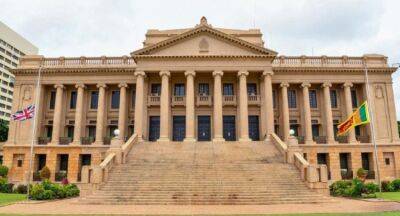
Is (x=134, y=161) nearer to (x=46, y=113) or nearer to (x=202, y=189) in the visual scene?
(x=202, y=189)

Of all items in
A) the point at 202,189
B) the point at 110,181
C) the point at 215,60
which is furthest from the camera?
the point at 215,60

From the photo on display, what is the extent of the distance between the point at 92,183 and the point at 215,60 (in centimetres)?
1928

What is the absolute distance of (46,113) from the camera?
39.5m

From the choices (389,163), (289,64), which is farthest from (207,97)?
(389,163)

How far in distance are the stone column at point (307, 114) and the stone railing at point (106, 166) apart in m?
19.0

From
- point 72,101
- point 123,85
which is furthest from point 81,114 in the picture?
point 123,85

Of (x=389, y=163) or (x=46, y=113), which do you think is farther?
(x=46, y=113)

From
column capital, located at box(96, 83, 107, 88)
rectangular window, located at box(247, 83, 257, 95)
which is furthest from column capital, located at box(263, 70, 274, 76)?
column capital, located at box(96, 83, 107, 88)

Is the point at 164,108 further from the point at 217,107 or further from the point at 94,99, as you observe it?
the point at 94,99

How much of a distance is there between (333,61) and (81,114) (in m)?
29.5

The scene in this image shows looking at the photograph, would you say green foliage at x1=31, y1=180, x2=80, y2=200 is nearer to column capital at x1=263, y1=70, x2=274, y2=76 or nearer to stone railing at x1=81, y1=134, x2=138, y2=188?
stone railing at x1=81, y1=134, x2=138, y2=188

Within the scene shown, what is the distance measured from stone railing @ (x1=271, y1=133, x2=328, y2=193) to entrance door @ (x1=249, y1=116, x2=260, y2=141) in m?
9.98

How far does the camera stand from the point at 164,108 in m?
33.9

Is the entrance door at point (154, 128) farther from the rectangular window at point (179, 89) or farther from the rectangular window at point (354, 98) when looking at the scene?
the rectangular window at point (354, 98)
